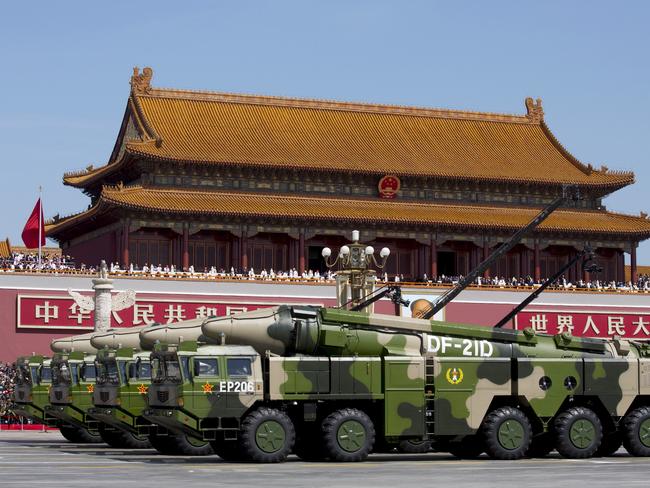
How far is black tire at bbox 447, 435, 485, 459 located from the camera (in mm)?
35656

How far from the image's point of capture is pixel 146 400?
3412 cm

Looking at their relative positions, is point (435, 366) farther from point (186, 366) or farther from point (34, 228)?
point (34, 228)

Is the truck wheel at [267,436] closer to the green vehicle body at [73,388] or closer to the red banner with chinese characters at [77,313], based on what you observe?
the green vehicle body at [73,388]

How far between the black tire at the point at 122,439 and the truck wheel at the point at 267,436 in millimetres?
8384

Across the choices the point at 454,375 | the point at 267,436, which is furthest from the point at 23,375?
the point at 454,375

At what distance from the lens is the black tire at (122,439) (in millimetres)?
40125

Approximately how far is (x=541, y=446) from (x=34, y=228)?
4045 cm

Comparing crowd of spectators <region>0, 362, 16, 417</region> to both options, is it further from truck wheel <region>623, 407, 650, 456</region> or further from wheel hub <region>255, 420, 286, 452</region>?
truck wheel <region>623, 407, 650, 456</region>

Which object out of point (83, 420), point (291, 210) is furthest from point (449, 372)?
point (291, 210)

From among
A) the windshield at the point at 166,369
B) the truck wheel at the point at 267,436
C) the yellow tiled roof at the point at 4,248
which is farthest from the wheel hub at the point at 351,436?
the yellow tiled roof at the point at 4,248

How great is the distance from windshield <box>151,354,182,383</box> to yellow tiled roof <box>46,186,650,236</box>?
3962 centimetres

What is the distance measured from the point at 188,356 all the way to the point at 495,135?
57994 mm

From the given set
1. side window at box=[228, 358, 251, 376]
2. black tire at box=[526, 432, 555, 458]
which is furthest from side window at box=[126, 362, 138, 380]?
black tire at box=[526, 432, 555, 458]

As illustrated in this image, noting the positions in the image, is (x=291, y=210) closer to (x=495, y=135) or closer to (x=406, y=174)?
(x=406, y=174)
